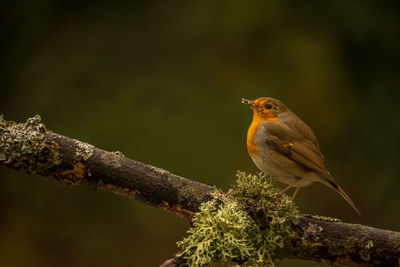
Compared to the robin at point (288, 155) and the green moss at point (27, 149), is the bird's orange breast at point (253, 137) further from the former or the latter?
the green moss at point (27, 149)

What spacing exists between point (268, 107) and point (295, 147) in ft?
1.37

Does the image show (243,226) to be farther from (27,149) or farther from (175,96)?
(175,96)

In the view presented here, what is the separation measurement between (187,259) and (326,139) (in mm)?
2516

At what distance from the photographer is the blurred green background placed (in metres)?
3.74

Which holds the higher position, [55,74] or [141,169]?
[55,74]

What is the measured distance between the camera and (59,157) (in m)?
2.06

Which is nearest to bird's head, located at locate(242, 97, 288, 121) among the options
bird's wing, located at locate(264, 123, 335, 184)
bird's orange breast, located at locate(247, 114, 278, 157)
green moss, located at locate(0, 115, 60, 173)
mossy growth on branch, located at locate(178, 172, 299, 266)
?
bird's orange breast, located at locate(247, 114, 278, 157)

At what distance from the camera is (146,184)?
2137mm

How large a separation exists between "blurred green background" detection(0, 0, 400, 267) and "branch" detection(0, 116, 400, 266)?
1.56 metres

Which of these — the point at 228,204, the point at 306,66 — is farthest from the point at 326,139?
the point at 228,204

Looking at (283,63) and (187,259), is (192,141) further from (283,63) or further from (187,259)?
(187,259)

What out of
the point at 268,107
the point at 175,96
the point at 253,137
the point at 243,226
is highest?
the point at 175,96

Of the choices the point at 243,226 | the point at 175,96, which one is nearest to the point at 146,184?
the point at 243,226

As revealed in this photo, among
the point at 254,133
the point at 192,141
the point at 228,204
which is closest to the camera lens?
the point at 228,204
